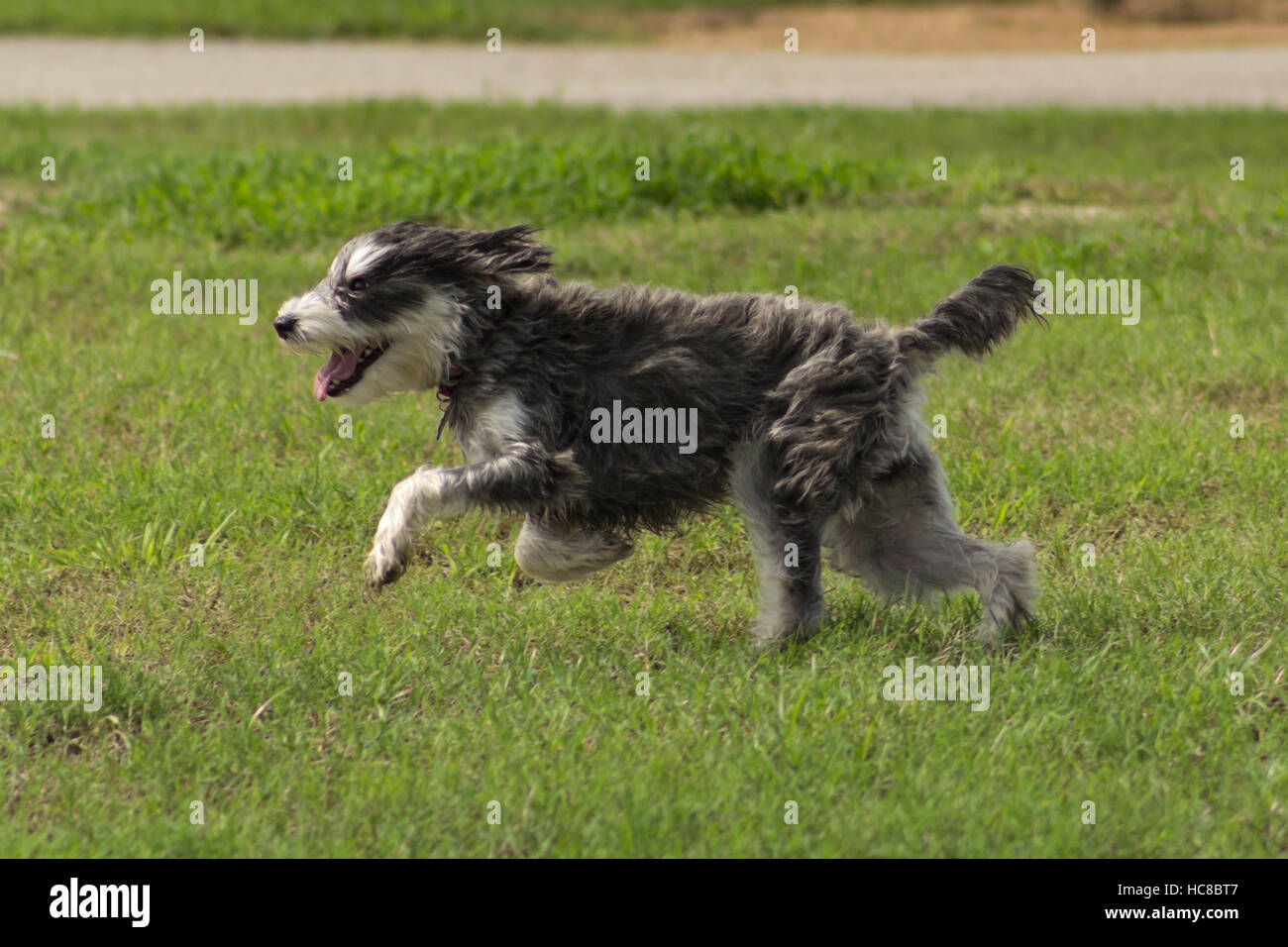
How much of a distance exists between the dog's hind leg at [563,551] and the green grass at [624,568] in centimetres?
28

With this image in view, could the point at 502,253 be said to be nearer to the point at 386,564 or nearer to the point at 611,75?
the point at 386,564

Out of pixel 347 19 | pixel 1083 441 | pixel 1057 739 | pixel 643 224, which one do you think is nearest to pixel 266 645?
pixel 1057 739

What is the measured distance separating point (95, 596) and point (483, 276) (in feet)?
6.28

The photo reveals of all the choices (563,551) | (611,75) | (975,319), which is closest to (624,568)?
(563,551)

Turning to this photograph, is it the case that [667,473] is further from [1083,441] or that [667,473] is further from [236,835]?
[1083,441]

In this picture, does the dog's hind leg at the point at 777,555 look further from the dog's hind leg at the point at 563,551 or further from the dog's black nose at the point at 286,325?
the dog's black nose at the point at 286,325

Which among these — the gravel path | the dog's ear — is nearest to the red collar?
the dog's ear

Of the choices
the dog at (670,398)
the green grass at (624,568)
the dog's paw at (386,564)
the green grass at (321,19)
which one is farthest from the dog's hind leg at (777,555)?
the green grass at (321,19)

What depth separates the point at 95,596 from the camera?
18.7ft

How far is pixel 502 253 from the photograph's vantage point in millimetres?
5211

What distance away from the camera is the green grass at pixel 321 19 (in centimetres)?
1855

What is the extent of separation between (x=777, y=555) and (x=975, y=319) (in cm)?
102

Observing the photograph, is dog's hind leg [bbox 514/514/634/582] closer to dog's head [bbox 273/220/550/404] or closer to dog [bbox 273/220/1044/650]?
dog [bbox 273/220/1044/650]

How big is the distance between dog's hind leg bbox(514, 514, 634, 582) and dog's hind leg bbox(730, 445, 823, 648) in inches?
18.7
